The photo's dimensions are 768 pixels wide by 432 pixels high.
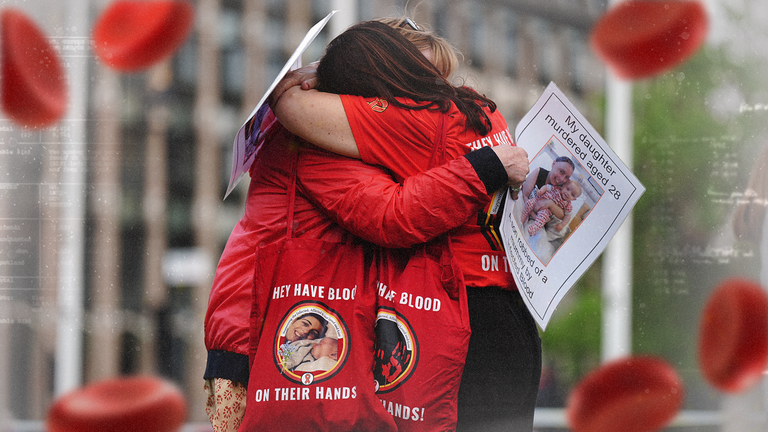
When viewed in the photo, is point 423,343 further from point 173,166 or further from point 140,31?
point 140,31

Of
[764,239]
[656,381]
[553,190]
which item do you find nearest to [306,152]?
[553,190]

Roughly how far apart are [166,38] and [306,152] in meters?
0.60

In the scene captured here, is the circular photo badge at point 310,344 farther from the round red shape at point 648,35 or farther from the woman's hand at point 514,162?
the round red shape at point 648,35

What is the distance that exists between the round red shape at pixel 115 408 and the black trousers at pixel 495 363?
0.73 m

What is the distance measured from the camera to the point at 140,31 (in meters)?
1.58

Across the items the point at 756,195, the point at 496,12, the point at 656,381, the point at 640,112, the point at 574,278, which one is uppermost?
the point at 496,12

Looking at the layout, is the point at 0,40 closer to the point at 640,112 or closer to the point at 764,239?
the point at 640,112

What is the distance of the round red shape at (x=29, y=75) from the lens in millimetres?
1512

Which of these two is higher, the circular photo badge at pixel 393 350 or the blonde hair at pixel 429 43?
the blonde hair at pixel 429 43

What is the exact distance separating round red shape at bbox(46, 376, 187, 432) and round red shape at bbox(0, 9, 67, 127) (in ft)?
2.06

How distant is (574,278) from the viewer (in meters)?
1.32

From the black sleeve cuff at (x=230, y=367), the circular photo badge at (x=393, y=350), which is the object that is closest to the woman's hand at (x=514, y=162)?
the circular photo badge at (x=393, y=350)

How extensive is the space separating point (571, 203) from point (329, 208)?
473 mm

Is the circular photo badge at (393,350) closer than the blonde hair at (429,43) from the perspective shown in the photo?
Yes
